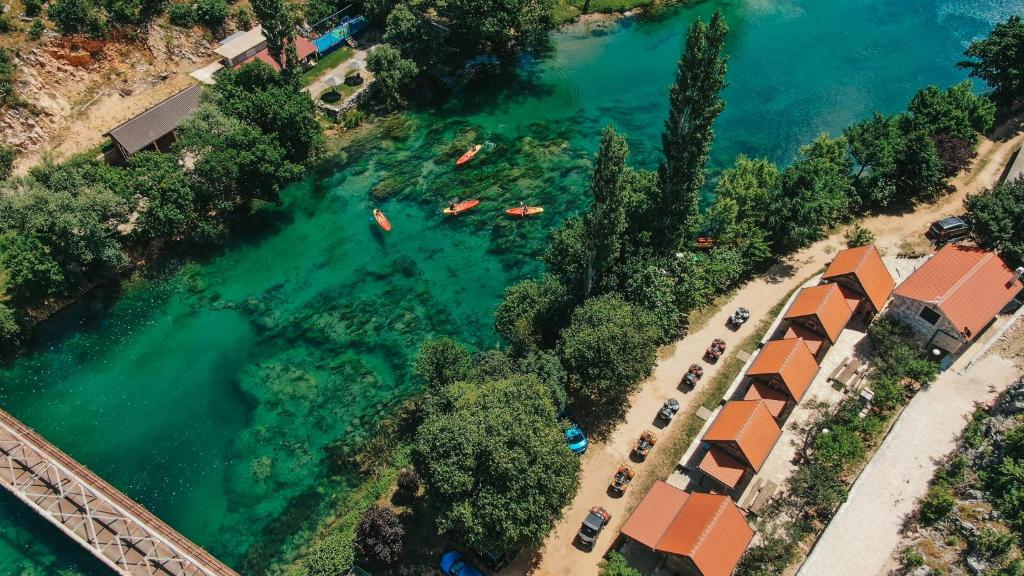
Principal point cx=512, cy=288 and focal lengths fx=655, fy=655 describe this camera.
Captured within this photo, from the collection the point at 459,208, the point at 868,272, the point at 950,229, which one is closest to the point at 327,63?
the point at 459,208

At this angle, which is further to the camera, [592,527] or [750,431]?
[750,431]

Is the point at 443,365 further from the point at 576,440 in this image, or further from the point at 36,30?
the point at 36,30

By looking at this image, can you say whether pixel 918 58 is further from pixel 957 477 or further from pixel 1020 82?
pixel 957 477

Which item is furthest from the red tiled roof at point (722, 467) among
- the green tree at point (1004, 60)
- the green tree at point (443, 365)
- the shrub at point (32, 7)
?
the shrub at point (32, 7)

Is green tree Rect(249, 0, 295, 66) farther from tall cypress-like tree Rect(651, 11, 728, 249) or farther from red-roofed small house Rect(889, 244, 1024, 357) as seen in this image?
red-roofed small house Rect(889, 244, 1024, 357)

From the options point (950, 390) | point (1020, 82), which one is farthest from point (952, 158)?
point (950, 390)

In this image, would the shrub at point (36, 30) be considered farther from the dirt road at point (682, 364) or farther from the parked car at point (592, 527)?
the parked car at point (592, 527)

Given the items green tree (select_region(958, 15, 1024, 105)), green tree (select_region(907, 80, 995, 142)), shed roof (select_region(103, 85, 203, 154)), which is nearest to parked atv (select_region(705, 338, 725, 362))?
green tree (select_region(907, 80, 995, 142))
